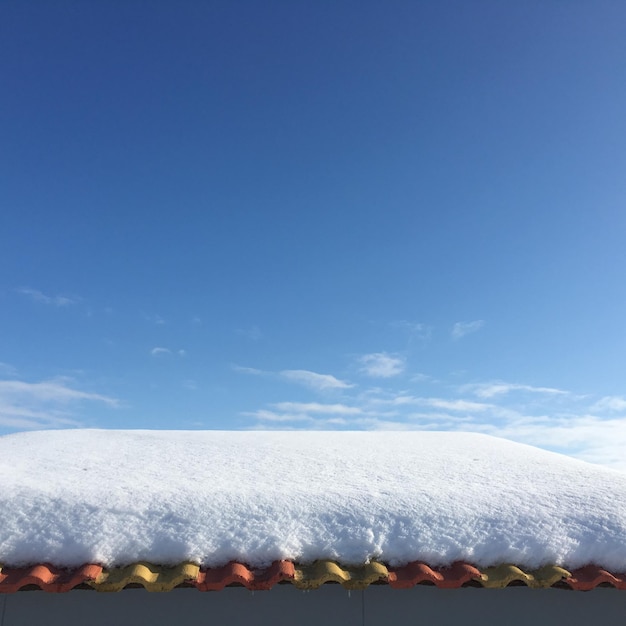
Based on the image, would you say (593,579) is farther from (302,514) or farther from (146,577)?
(146,577)

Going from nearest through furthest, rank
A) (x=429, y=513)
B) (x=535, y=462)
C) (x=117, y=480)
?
(x=429, y=513) < (x=117, y=480) < (x=535, y=462)

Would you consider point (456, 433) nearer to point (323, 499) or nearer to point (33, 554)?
point (323, 499)

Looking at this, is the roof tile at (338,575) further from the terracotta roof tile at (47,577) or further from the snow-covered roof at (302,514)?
the terracotta roof tile at (47,577)

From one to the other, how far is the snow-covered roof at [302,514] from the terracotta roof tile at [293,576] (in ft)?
0.19

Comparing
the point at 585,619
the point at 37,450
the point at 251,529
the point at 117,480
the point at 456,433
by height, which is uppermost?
the point at 456,433

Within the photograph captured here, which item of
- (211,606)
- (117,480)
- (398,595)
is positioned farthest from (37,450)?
(398,595)

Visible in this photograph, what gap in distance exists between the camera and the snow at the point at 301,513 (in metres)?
4.19

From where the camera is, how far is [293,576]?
13.1 feet

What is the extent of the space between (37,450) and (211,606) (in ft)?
11.5

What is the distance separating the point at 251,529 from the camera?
4.33 m

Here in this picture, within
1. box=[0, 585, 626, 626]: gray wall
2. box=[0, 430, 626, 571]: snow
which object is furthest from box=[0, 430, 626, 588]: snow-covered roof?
box=[0, 585, 626, 626]: gray wall

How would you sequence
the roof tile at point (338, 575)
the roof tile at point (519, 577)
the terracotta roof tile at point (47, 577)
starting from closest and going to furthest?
the terracotta roof tile at point (47, 577) < the roof tile at point (338, 575) < the roof tile at point (519, 577)

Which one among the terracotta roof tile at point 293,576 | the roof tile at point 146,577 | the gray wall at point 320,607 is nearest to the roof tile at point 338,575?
the terracotta roof tile at point 293,576

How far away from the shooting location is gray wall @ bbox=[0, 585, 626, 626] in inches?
166
